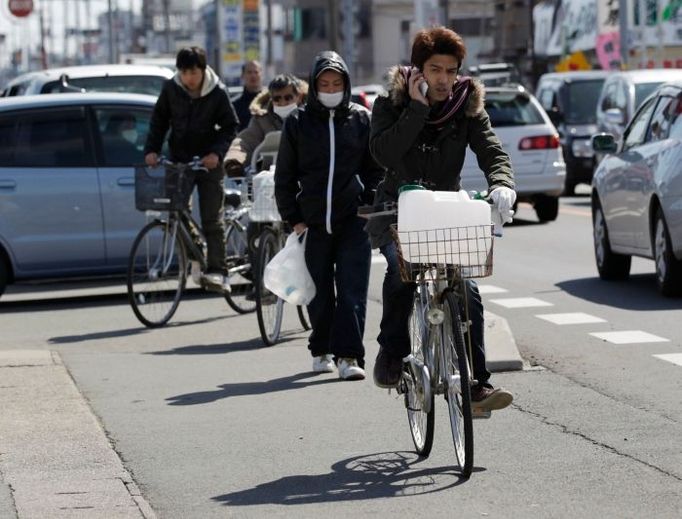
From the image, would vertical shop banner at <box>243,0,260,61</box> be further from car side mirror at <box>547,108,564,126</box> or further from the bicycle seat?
the bicycle seat

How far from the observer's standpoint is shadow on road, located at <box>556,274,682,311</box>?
44.5 feet

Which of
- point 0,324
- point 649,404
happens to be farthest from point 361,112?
point 0,324

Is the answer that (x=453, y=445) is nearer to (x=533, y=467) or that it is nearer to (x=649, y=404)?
(x=533, y=467)

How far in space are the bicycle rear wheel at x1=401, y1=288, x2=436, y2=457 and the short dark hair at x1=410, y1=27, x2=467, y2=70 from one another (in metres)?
0.98

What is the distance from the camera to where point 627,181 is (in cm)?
1484

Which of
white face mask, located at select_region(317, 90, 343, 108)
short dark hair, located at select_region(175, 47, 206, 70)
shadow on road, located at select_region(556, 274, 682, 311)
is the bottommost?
shadow on road, located at select_region(556, 274, 682, 311)

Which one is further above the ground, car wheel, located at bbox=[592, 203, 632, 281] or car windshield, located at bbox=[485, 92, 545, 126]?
car windshield, located at bbox=[485, 92, 545, 126]

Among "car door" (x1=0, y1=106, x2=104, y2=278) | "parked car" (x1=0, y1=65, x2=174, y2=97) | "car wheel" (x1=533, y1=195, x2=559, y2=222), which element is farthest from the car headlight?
"car door" (x1=0, y1=106, x2=104, y2=278)

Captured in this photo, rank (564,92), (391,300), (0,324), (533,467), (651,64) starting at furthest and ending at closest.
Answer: (651,64) → (564,92) → (0,324) → (391,300) → (533,467)

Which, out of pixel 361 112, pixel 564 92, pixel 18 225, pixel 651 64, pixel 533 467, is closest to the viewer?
pixel 533 467

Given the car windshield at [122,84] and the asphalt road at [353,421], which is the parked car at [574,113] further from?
the asphalt road at [353,421]

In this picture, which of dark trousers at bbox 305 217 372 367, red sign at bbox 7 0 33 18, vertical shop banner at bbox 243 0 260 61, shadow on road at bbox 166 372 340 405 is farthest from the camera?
vertical shop banner at bbox 243 0 260 61

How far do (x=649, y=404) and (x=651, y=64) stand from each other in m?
39.7

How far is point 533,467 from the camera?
7.40m
